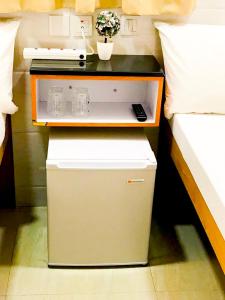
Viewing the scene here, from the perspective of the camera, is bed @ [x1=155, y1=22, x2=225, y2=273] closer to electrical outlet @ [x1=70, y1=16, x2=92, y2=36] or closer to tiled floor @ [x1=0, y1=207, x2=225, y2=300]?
electrical outlet @ [x1=70, y1=16, x2=92, y2=36]

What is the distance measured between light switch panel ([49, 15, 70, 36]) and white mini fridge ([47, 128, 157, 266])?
0.49 metres

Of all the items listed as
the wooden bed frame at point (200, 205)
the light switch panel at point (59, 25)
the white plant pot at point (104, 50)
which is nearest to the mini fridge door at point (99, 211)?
the wooden bed frame at point (200, 205)

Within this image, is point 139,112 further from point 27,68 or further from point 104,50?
point 27,68

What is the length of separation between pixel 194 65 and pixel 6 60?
2.92ft

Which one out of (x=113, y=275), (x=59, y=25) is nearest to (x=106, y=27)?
(x=59, y=25)

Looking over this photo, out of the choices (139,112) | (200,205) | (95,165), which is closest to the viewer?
(200,205)

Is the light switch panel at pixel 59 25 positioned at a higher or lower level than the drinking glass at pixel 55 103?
higher

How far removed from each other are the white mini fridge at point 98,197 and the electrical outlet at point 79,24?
50 cm

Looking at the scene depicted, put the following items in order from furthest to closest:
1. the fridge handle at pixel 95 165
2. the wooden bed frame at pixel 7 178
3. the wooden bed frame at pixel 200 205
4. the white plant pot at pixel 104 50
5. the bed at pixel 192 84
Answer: the wooden bed frame at pixel 7 178, the white plant pot at pixel 104 50, the bed at pixel 192 84, the fridge handle at pixel 95 165, the wooden bed frame at pixel 200 205

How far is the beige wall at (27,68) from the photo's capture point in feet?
7.54

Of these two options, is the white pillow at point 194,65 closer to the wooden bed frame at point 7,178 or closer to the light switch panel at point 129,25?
the light switch panel at point 129,25

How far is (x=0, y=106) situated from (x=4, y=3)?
1.55 feet

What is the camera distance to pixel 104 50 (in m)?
2.22

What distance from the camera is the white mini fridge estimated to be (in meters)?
2.03
